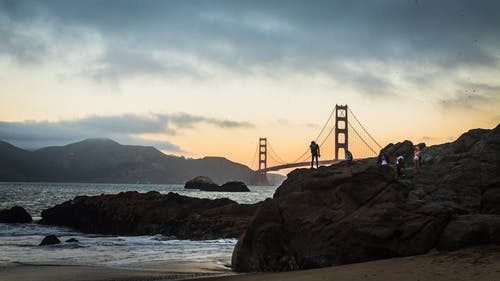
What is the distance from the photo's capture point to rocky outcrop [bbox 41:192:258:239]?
1113 inches

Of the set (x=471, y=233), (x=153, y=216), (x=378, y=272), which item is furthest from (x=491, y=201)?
(x=153, y=216)

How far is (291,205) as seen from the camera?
46.9ft

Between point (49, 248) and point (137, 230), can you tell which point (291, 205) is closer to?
point (49, 248)

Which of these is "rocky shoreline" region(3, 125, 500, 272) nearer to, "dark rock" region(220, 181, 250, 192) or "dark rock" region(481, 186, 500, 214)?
"dark rock" region(481, 186, 500, 214)

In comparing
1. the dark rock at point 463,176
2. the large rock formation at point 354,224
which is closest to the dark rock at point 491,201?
the large rock formation at point 354,224

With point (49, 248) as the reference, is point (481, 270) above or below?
above

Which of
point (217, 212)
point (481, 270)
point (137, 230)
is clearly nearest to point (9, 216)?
point (137, 230)

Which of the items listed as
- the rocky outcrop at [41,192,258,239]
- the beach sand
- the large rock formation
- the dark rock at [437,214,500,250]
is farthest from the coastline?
the rocky outcrop at [41,192,258,239]

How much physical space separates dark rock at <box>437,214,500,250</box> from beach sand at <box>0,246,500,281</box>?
0.32m

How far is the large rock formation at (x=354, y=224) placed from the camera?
37.9 feet

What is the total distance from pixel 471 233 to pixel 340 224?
3.16 metres

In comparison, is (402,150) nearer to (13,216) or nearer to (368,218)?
(368,218)

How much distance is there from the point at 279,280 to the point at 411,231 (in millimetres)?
3493

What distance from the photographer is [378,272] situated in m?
→ 9.88
